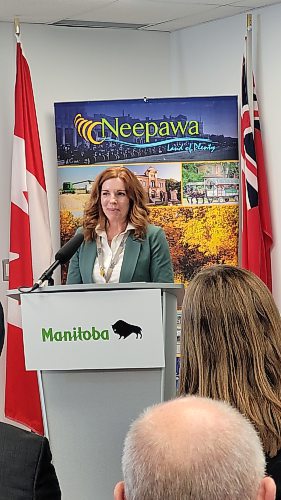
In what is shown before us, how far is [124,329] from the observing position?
3.43 m

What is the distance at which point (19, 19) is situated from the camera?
587 cm

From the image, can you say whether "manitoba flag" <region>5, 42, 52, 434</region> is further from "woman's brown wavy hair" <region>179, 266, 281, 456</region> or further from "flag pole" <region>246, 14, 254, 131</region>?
"woman's brown wavy hair" <region>179, 266, 281, 456</region>

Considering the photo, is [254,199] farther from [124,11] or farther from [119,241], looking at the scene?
[124,11]

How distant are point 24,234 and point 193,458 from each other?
15.4ft

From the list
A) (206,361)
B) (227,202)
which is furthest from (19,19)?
(206,361)

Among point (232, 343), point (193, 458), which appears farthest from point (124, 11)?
point (193, 458)

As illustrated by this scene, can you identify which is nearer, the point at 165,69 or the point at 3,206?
the point at 3,206

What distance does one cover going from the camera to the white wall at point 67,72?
600 centimetres

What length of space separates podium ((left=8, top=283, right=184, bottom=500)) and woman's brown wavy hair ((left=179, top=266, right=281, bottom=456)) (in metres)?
1.00

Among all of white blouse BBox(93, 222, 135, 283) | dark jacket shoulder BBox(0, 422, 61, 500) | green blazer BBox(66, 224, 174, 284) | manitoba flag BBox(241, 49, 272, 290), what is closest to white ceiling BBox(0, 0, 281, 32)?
manitoba flag BBox(241, 49, 272, 290)

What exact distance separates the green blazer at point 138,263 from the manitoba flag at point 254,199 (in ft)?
3.60

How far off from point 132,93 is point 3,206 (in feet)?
4.17

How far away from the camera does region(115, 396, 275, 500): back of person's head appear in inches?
49.5

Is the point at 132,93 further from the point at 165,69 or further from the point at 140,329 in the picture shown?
the point at 140,329
